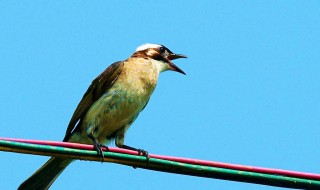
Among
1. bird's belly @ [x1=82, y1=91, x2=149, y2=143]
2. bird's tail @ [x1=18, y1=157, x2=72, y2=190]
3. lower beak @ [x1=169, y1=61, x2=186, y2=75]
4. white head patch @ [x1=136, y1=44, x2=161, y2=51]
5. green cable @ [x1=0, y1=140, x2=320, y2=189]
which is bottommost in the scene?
green cable @ [x1=0, y1=140, x2=320, y2=189]

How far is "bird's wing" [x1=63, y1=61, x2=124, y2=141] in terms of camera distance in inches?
337

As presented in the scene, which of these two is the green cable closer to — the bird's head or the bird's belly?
the bird's belly

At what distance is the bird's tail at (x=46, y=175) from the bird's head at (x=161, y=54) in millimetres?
2054

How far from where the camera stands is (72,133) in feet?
28.0

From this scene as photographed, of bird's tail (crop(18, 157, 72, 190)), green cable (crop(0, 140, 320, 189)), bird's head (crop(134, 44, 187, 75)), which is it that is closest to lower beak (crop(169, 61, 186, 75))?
bird's head (crop(134, 44, 187, 75))

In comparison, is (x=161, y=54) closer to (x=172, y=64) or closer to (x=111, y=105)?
(x=172, y=64)

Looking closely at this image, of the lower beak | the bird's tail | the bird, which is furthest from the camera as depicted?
the lower beak

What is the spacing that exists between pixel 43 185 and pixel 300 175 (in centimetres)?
386

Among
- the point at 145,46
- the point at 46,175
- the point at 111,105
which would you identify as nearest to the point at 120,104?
the point at 111,105

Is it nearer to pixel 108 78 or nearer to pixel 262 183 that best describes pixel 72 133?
pixel 108 78

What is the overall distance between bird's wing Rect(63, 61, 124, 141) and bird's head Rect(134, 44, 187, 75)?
0.75 meters

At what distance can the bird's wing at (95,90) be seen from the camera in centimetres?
857

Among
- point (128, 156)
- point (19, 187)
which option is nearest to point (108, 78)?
point (19, 187)

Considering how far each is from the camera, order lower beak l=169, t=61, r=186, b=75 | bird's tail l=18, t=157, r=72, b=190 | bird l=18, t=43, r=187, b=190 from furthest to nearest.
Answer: lower beak l=169, t=61, r=186, b=75 → bird l=18, t=43, r=187, b=190 → bird's tail l=18, t=157, r=72, b=190
